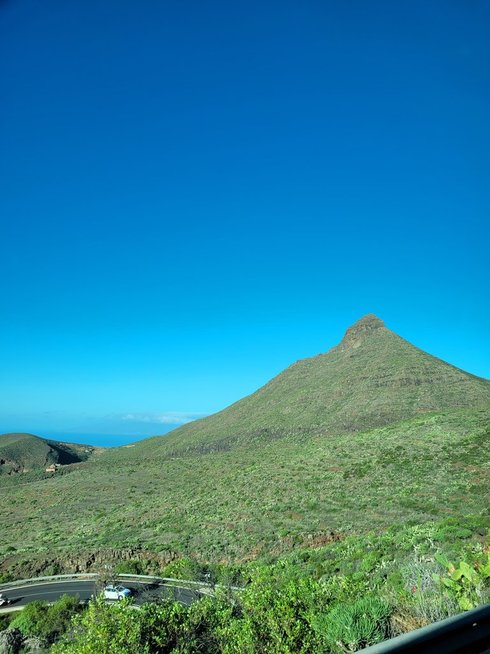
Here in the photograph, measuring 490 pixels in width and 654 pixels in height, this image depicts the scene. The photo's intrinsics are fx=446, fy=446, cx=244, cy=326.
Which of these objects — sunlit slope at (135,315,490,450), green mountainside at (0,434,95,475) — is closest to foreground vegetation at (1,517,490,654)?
sunlit slope at (135,315,490,450)

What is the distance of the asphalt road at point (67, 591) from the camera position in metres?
24.9

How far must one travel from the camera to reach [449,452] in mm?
41906

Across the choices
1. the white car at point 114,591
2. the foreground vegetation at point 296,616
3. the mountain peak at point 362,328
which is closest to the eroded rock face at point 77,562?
the white car at point 114,591

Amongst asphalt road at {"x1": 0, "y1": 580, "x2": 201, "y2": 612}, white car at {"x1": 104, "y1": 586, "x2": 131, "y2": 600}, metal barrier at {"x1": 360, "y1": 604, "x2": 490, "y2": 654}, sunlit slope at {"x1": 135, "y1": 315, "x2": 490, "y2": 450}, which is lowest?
asphalt road at {"x1": 0, "y1": 580, "x2": 201, "y2": 612}

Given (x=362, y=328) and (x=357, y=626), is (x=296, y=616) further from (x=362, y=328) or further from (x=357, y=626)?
(x=362, y=328)

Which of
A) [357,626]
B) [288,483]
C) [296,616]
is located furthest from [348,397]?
[357,626]

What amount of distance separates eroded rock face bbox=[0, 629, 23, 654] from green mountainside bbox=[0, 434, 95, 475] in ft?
267

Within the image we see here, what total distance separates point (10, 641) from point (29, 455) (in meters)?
93.1

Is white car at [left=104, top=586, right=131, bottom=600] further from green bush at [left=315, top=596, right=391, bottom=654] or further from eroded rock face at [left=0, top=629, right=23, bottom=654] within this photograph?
green bush at [left=315, top=596, right=391, bottom=654]

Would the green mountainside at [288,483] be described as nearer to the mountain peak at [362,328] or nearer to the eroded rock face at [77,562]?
the eroded rock face at [77,562]

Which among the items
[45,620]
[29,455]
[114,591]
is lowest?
[45,620]

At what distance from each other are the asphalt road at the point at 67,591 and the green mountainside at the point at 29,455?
71003mm

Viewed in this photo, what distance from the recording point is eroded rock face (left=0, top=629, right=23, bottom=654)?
2050 cm

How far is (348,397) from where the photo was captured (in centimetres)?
7750
